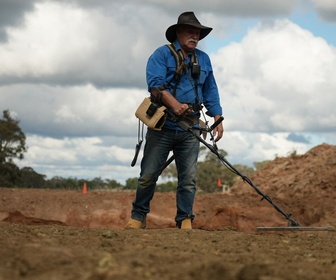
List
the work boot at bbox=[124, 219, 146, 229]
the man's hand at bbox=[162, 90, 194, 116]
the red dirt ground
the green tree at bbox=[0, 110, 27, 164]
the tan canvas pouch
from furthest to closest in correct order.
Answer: the green tree at bbox=[0, 110, 27, 164] → the work boot at bbox=[124, 219, 146, 229] → the tan canvas pouch → the man's hand at bbox=[162, 90, 194, 116] → the red dirt ground

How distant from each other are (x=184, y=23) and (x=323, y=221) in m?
5.99

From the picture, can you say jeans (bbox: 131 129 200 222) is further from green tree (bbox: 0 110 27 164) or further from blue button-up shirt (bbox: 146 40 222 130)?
green tree (bbox: 0 110 27 164)

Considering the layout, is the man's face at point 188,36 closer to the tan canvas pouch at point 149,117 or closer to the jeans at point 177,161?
the tan canvas pouch at point 149,117

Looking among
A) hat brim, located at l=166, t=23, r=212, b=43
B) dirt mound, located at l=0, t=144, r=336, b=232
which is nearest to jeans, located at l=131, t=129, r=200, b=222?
hat brim, located at l=166, t=23, r=212, b=43

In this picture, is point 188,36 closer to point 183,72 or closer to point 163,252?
point 183,72

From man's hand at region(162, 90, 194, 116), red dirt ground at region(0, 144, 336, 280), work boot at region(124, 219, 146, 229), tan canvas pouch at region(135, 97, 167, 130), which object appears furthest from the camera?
work boot at region(124, 219, 146, 229)

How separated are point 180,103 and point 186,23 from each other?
96cm

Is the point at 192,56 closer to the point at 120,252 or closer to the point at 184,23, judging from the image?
the point at 184,23

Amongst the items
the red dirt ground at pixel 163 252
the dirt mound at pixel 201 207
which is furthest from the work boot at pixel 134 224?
the dirt mound at pixel 201 207

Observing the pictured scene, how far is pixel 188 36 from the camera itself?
8227mm

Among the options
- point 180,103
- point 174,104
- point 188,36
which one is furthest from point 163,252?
point 188,36

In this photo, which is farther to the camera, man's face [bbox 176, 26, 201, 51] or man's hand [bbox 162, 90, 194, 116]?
man's face [bbox 176, 26, 201, 51]

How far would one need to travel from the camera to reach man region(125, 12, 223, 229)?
26.4 feet

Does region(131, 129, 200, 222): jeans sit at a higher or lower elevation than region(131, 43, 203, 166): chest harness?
lower
